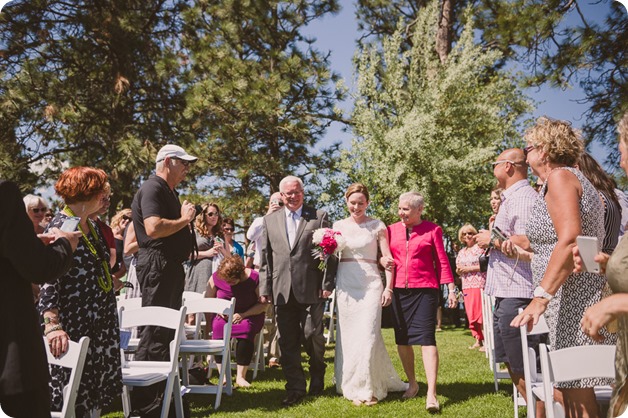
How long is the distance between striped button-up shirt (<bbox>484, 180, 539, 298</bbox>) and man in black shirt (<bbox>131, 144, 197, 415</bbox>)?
2176mm

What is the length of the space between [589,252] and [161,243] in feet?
9.48

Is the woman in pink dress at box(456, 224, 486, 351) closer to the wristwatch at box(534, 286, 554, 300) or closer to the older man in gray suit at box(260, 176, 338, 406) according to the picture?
the older man in gray suit at box(260, 176, 338, 406)

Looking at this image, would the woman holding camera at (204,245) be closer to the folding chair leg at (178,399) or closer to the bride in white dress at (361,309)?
the bride in white dress at (361,309)

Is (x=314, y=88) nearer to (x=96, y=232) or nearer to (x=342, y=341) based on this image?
(x=342, y=341)

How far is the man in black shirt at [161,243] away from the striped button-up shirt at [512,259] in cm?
218

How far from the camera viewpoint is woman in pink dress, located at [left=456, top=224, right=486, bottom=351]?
880 centimetres

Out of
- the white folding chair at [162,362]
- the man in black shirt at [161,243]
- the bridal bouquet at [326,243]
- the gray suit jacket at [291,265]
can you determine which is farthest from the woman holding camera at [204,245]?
the white folding chair at [162,362]

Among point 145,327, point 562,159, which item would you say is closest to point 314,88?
point 145,327

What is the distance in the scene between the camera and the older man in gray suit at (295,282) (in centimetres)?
543

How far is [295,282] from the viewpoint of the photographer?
543 cm

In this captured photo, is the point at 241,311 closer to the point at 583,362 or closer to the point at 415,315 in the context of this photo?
the point at 415,315

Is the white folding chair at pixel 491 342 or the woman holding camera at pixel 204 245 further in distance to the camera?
the woman holding camera at pixel 204 245

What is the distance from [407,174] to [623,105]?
22.1 ft

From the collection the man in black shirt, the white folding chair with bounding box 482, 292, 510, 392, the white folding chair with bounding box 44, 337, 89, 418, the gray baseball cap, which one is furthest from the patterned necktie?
the white folding chair with bounding box 44, 337, 89, 418
